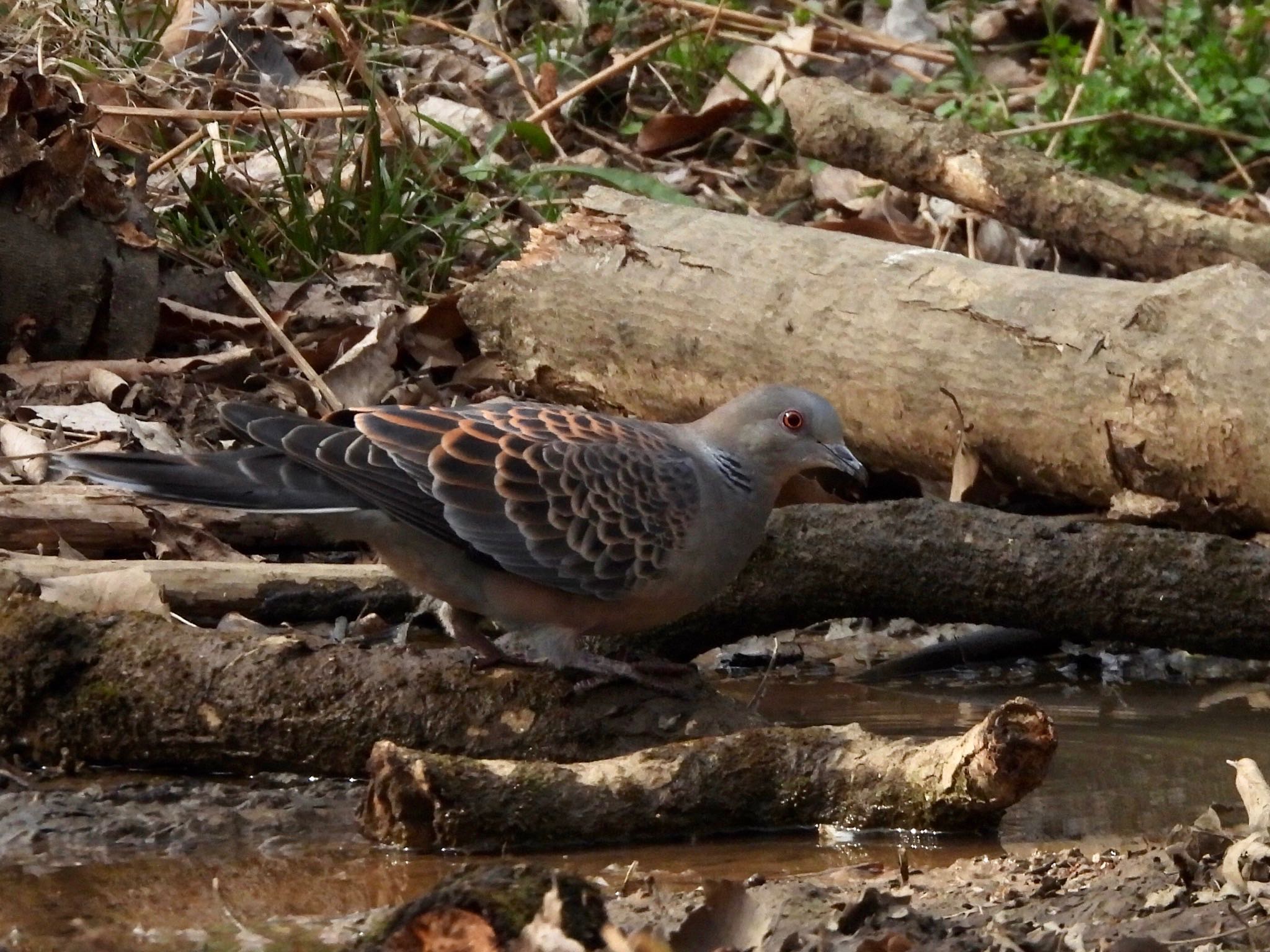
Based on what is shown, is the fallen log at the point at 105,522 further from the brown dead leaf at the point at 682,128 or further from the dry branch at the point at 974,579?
the brown dead leaf at the point at 682,128

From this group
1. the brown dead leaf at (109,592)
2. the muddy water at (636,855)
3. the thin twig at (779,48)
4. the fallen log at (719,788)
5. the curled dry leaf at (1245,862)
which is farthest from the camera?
the thin twig at (779,48)

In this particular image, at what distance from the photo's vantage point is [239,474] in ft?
13.7

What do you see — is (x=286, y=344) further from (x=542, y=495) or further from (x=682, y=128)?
(x=682, y=128)

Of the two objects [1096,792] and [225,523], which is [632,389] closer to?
[225,523]

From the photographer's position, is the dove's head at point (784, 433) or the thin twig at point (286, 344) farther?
the thin twig at point (286, 344)

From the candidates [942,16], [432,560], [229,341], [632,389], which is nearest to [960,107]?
[942,16]

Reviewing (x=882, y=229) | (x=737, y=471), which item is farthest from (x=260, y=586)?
(x=882, y=229)

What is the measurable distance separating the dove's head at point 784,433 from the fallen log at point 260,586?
104cm

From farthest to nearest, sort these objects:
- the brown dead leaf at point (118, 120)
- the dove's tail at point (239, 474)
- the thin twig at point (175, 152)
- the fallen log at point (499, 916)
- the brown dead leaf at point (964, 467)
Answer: the brown dead leaf at point (118, 120), the thin twig at point (175, 152), the brown dead leaf at point (964, 467), the dove's tail at point (239, 474), the fallen log at point (499, 916)

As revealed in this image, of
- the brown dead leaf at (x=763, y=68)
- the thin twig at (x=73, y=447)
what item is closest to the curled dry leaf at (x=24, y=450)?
the thin twig at (x=73, y=447)

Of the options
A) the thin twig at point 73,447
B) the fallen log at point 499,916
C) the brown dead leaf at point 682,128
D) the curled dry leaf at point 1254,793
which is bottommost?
the thin twig at point 73,447

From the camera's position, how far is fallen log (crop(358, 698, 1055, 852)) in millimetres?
3465

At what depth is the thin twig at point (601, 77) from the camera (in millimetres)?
8438

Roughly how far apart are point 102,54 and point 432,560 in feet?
14.7
